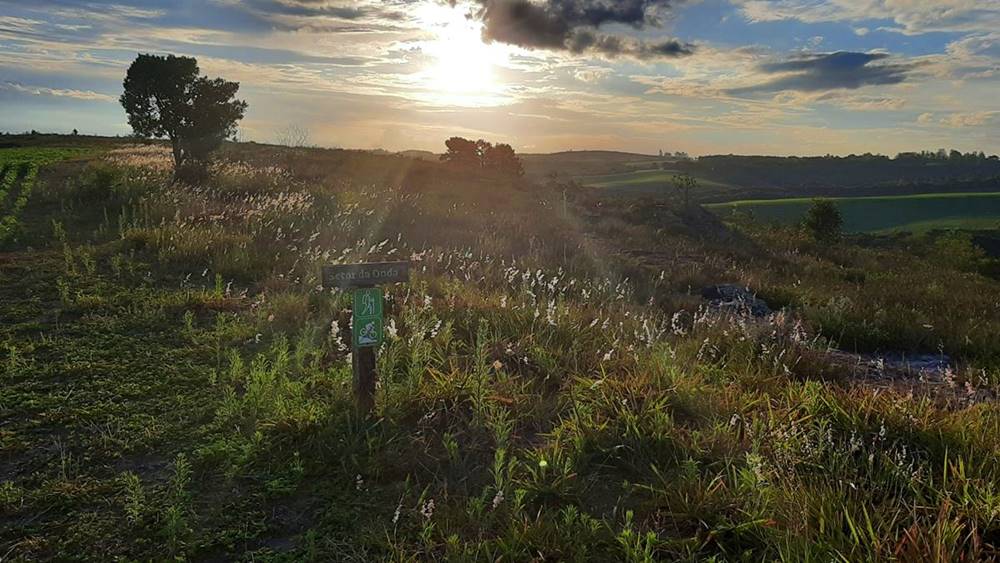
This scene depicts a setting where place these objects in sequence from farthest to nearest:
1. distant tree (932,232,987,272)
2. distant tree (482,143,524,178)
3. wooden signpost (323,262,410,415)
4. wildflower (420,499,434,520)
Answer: distant tree (482,143,524,178), distant tree (932,232,987,272), wooden signpost (323,262,410,415), wildflower (420,499,434,520)

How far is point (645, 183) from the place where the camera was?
98.5m

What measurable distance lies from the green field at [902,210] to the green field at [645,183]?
10945 millimetres

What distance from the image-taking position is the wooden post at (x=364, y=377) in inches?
167

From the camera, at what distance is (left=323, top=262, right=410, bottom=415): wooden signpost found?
13.9 feet

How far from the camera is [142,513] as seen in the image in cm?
327

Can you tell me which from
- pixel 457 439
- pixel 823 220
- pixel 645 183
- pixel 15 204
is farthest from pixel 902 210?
pixel 457 439

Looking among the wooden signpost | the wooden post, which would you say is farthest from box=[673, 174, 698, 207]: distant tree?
the wooden post

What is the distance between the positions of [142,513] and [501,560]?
1.96 meters

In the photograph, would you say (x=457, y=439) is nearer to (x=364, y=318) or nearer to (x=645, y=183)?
(x=364, y=318)

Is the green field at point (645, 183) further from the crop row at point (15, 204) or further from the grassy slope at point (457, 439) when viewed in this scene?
the grassy slope at point (457, 439)

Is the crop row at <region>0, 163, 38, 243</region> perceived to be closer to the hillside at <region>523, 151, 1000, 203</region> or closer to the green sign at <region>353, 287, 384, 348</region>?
the green sign at <region>353, 287, 384, 348</region>

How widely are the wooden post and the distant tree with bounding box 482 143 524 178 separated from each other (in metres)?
40.6

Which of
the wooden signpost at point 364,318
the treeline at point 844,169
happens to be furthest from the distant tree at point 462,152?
the treeline at point 844,169

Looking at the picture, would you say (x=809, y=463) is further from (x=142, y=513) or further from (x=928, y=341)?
(x=928, y=341)
